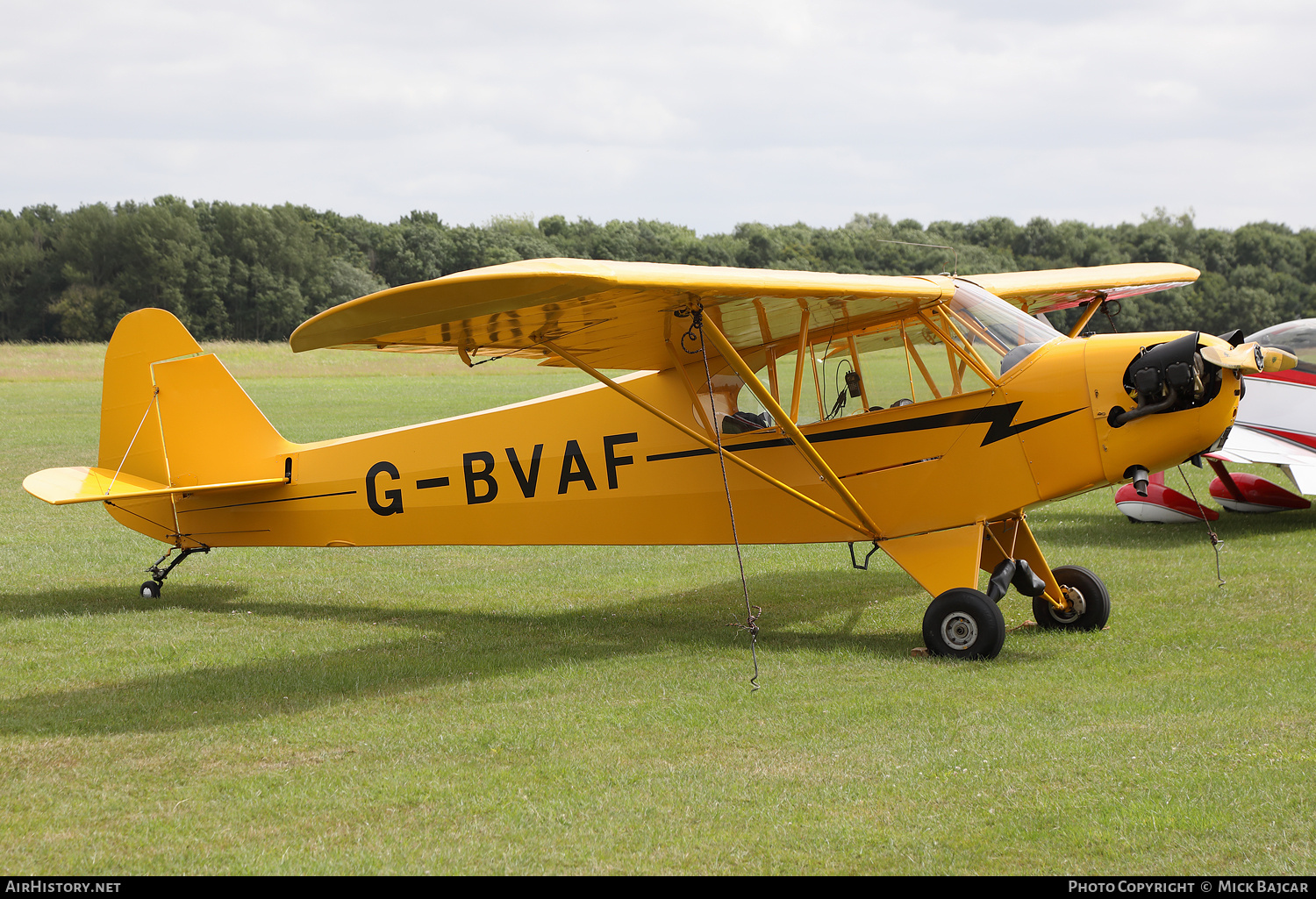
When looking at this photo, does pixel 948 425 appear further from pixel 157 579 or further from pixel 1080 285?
pixel 157 579

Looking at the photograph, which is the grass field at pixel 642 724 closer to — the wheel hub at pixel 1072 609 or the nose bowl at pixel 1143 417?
the wheel hub at pixel 1072 609

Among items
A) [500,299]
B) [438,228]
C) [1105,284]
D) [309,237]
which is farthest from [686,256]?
[500,299]

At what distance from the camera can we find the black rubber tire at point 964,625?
280 inches

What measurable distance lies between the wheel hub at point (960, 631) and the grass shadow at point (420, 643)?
1.43 feet

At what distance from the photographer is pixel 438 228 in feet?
276

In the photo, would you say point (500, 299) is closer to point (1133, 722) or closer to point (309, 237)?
point (1133, 722)

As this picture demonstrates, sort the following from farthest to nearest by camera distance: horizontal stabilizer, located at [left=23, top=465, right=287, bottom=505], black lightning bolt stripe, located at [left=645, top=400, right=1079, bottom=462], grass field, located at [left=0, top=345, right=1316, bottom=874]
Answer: horizontal stabilizer, located at [left=23, top=465, right=287, bottom=505]
black lightning bolt stripe, located at [left=645, top=400, right=1079, bottom=462]
grass field, located at [left=0, top=345, right=1316, bottom=874]

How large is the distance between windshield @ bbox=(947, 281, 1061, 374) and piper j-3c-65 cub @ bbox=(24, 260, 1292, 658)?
0.02 m

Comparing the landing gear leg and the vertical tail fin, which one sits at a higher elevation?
the vertical tail fin

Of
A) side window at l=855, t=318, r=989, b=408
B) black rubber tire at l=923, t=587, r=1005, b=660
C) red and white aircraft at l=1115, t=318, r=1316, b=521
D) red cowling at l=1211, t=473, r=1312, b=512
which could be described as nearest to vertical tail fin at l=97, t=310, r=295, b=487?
side window at l=855, t=318, r=989, b=408

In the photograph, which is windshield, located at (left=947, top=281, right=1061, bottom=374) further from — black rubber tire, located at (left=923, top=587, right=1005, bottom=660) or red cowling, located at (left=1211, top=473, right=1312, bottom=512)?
red cowling, located at (left=1211, top=473, right=1312, bottom=512)

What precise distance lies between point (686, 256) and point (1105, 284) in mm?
68346

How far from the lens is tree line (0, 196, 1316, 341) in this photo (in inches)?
2608

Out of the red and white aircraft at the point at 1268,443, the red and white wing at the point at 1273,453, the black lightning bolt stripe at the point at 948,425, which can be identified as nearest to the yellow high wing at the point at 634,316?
the black lightning bolt stripe at the point at 948,425
